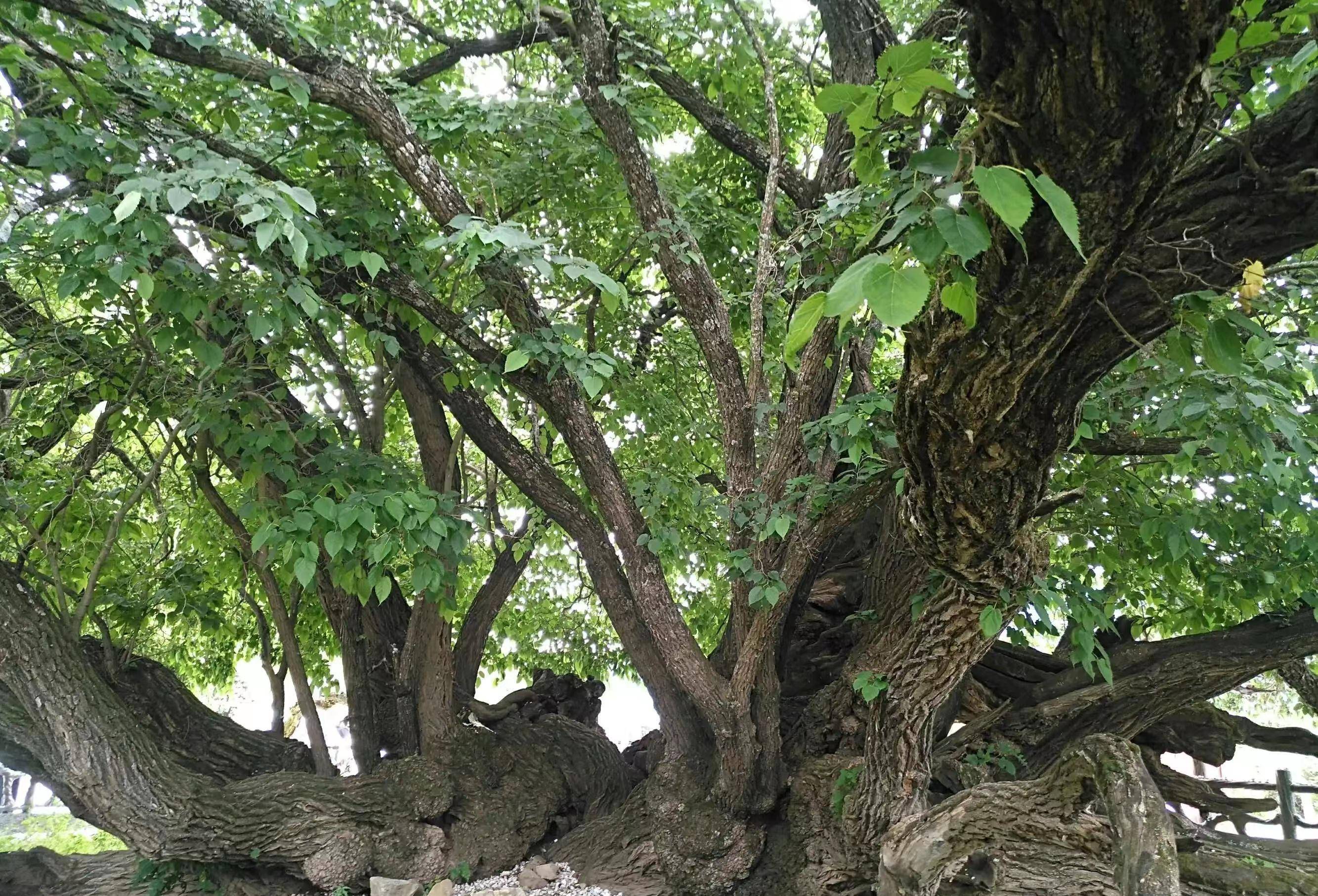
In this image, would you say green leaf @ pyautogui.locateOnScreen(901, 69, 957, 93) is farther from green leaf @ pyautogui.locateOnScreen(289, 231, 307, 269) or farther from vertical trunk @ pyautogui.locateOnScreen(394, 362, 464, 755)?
→ vertical trunk @ pyautogui.locateOnScreen(394, 362, 464, 755)

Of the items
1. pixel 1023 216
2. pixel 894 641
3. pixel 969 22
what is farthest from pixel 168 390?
pixel 1023 216

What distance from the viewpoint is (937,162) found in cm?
131

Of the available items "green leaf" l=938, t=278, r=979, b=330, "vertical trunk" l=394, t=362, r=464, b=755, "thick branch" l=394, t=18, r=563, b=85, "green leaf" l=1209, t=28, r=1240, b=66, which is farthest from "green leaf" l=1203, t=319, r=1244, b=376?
"vertical trunk" l=394, t=362, r=464, b=755

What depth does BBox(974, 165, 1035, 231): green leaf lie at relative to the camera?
1036mm

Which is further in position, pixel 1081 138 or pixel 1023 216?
pixel 1081 138

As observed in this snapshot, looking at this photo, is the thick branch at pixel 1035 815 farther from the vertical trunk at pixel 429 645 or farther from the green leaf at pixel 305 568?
the vertical trunk at pixel 429 645

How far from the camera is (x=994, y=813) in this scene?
3.05 metres

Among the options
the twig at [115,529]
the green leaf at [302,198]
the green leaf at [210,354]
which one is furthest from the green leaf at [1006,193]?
the twig at [115,529]

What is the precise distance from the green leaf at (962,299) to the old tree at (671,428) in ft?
0.03

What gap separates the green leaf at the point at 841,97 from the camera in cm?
134

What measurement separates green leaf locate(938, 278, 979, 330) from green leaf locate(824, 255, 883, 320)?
1.17ft

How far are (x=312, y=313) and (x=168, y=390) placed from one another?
1.52m

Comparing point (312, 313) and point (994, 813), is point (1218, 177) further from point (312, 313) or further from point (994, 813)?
point (312, 313)

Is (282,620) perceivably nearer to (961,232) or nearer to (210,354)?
(210,354)
